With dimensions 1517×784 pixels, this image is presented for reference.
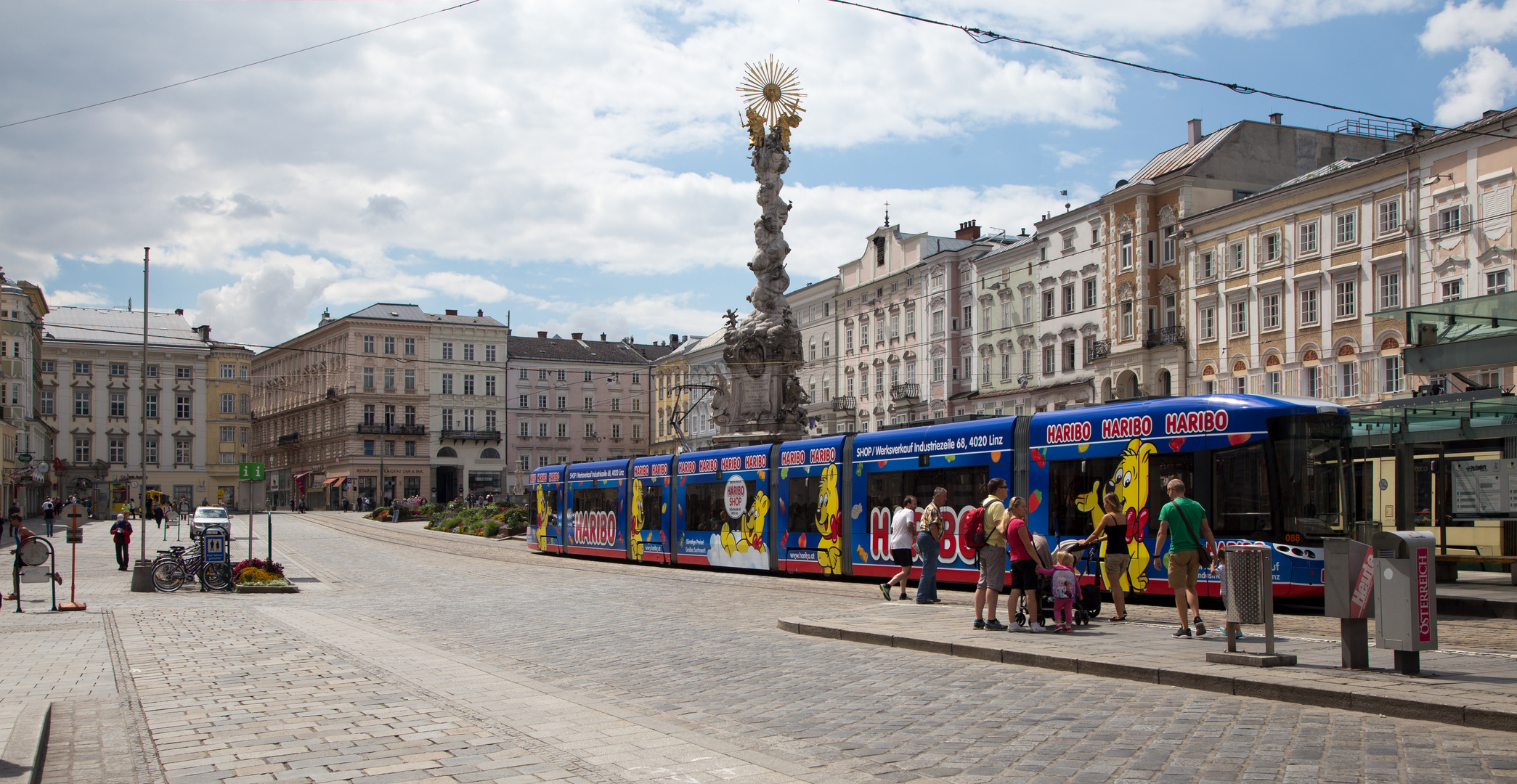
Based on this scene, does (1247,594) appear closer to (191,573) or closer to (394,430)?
(191,573)

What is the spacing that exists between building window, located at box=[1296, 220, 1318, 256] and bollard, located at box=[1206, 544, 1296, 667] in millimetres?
35077

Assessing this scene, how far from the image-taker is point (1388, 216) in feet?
127

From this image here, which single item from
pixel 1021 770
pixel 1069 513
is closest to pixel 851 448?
pixel 1069 513

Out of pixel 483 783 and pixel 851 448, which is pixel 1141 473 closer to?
pixel 851 448

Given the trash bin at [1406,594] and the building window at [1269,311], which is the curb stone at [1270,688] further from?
the building window at [1269,311]

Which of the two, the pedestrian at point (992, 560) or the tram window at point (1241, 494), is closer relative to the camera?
the pedestrian at point (992, 560)

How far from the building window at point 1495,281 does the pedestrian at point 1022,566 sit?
2825 centimetres

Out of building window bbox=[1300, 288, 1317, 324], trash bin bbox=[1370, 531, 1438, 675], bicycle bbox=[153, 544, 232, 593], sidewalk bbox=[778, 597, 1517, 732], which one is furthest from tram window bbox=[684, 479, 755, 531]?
building window bbox=[1300, 288, 1317, 324]

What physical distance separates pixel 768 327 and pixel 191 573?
1697 cm

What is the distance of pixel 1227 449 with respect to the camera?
15.6 m

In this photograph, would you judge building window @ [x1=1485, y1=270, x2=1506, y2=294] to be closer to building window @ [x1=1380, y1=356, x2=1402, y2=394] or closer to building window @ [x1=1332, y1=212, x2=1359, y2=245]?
building window @ [x1=1380, y1=356, x2=1402, y2=394]

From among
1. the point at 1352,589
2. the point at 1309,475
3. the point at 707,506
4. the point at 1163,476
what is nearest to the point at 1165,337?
the point at 707,506

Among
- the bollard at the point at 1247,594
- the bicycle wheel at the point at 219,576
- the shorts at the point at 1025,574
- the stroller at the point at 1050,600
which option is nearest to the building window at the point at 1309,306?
the stroller at the point at 1050,600

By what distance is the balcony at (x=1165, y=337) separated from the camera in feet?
157
